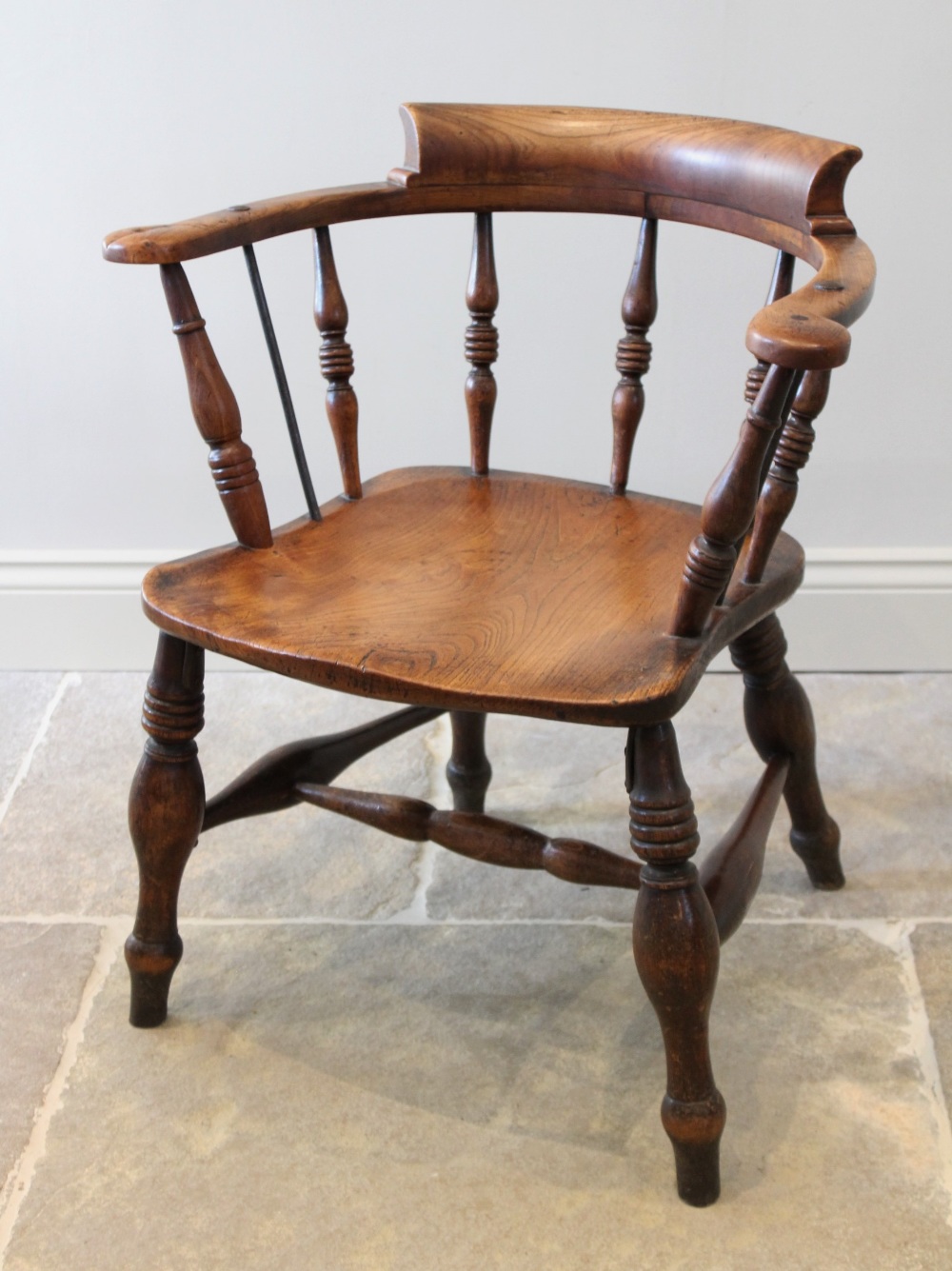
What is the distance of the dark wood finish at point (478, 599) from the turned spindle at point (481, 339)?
0.19 feet

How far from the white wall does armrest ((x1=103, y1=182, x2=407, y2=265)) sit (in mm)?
478

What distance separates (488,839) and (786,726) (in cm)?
34

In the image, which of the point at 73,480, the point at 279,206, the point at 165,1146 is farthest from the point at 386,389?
the point at 165,1146

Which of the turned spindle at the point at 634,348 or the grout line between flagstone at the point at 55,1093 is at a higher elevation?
the turned spindle at the point at 634,348

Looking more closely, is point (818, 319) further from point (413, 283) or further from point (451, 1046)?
point (413, 283)

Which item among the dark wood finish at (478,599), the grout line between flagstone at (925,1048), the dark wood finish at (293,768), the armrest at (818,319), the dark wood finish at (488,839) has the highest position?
the armrest at (818,319)

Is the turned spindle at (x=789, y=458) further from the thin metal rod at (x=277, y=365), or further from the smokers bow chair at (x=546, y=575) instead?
the thin metal rod at (x=277, y=365)

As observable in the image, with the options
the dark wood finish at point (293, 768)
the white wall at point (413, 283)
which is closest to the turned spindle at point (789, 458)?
the dark wood finish at point (293, 768)

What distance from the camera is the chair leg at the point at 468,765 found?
1.62m

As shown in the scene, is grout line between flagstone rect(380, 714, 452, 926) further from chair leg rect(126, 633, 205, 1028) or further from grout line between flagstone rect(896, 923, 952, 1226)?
grout line between flagstone rect(896, 923, 952, 1226)

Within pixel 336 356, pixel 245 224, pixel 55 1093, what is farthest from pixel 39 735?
pixel 245 224

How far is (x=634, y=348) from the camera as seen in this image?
4.52 feet

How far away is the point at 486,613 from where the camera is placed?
3.73 feet

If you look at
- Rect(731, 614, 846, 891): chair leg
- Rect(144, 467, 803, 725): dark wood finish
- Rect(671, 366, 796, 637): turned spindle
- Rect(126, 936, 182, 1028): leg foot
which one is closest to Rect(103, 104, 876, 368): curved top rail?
Rect(671, 366, 796, 637): turned spindle
